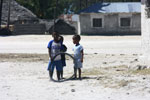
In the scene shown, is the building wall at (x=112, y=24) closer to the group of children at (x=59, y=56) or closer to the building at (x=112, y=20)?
the building at (x=112, y=20)

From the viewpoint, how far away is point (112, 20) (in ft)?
160

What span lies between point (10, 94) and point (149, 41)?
608 cm

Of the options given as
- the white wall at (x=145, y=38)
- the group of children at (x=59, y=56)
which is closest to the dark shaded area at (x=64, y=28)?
the white wall at (x=145, y=38)

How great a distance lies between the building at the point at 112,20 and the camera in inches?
1907

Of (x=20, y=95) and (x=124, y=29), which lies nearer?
(x=20, y=95)

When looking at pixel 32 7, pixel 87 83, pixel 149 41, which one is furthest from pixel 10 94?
pixel 32 7

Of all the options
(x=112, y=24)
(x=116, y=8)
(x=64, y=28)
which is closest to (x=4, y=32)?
(x=64, y=28)

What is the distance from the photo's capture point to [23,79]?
11.9 metres

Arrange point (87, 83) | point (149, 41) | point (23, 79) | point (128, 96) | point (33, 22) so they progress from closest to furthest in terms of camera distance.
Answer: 1. point (128, 96)
2. point (87, 83)
3. point (23, 79)
4. point (149, 41)
5. point (33, 22)

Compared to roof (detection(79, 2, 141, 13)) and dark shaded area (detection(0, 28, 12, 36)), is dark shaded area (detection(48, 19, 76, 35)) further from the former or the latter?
dark shaded area (detection(0, 28, 12, 36))

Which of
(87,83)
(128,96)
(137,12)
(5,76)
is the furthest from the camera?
(137,12)

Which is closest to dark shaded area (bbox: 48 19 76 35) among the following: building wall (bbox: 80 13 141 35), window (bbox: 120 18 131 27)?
building wall (bbox: 80 13 141 35)

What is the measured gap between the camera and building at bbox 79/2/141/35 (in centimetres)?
4844

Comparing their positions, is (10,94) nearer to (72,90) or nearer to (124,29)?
(72,90)
